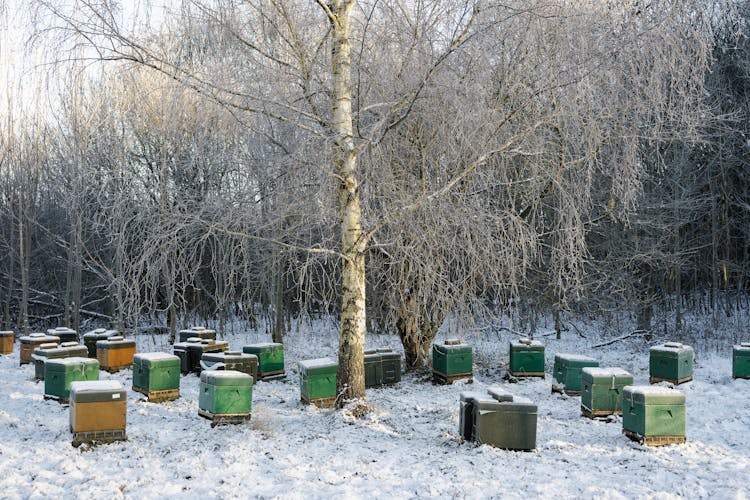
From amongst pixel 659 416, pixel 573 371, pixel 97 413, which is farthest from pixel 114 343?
pixel 659 416

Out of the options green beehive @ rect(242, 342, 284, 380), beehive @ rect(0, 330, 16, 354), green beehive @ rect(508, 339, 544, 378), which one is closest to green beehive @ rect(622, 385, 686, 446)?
green beehive @ rect(508, 339, 544, 378)

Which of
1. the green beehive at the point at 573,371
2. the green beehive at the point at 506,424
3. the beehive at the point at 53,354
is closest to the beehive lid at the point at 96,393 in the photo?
the green beehive at the point at 506,424

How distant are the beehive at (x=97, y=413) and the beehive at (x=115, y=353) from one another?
17.7 feet

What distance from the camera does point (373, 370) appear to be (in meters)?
10.2

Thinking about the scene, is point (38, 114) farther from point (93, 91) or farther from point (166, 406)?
point (166, 406)

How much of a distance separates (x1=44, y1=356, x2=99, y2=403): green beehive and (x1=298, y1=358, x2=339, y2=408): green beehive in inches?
124

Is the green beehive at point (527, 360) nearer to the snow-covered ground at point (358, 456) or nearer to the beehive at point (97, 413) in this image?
the snow-covered ground at point (358, 456)

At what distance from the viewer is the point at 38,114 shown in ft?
60.6

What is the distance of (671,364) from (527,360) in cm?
235

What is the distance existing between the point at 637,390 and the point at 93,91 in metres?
15.9

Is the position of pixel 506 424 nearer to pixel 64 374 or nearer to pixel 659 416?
pixel 659 416

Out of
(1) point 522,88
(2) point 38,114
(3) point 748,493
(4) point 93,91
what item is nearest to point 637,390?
(3) point 748,493

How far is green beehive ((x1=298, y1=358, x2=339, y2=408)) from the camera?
841cm

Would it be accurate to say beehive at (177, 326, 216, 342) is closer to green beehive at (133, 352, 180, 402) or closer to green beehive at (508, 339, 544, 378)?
green beehive at (133, 352, 180, 402)
